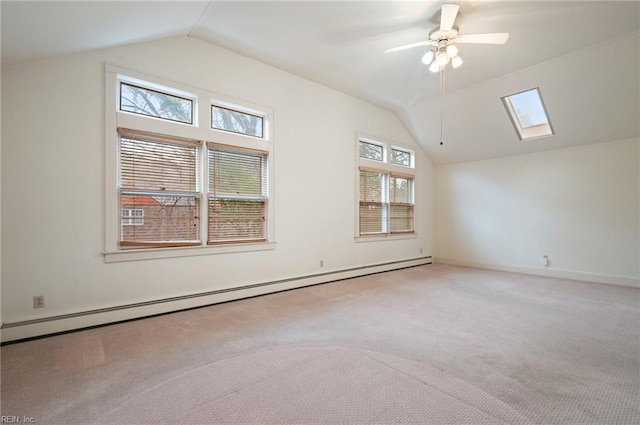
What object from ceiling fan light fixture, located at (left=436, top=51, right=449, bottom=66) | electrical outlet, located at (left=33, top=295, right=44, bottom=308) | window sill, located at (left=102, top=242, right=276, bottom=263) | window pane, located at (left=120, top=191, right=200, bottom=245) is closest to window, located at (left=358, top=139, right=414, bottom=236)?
window sill, located at (left=102, top=242, right=276, bottom=263)

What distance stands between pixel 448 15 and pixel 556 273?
198 inches

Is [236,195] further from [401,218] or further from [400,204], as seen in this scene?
[401,218]

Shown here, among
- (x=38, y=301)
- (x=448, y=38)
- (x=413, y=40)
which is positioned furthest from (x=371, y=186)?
(x=38, y=301)

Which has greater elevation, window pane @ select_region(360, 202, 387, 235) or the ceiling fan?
the ceiling fan

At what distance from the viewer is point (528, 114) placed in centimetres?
511

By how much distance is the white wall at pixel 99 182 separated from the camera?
2562 millimetres

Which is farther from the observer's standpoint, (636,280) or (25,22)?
(636,280)

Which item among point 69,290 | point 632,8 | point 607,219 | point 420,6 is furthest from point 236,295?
point 607,219

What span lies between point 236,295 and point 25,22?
124 inches

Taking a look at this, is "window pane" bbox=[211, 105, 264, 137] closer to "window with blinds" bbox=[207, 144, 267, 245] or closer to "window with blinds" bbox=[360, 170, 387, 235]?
"window with blinds" bbox=[207, 144, 267, 245]

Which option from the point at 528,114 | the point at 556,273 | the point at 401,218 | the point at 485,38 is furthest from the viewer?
the point at 401,218

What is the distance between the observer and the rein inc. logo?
155 centimetres

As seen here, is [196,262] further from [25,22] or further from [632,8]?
[632,8]

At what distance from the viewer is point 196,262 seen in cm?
350
